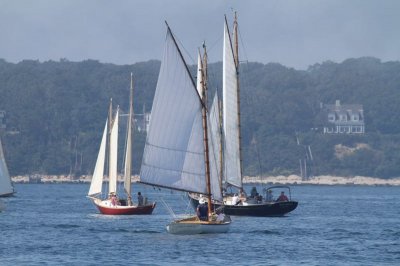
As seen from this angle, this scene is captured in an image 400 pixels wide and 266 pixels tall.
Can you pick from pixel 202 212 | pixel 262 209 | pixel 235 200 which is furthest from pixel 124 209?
pixel 202 212

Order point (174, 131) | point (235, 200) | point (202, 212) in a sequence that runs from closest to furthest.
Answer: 1. point (202, 212)
2. point (174, 131)
3. point (235, 200)

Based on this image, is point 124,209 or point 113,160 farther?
point 113,160

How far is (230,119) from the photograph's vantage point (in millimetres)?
98375

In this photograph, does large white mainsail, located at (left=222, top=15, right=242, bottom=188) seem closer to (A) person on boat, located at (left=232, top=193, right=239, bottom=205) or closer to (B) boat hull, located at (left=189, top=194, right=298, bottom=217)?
(A) person on boat, located at (left=232, top=193, right=239, bottom=205)

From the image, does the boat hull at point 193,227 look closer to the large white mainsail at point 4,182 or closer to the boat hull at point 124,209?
the boat hull at point 124,209

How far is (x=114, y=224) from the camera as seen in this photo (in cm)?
8888

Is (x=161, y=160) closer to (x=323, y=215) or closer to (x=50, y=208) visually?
(x=323, y=215)

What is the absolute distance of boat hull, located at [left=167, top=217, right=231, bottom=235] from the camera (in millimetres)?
73562

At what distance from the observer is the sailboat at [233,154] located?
97188mm

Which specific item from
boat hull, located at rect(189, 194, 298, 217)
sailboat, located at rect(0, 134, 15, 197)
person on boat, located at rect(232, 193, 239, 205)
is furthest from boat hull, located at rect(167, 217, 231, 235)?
sailboat, located at rect(0, 134, 15, 197)

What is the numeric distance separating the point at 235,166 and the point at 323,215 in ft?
45.3

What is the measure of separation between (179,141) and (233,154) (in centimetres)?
2310

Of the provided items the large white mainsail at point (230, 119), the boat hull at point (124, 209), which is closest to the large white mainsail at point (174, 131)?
the large white mainsail at point (230, 119)

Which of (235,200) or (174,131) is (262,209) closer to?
(235,200)
